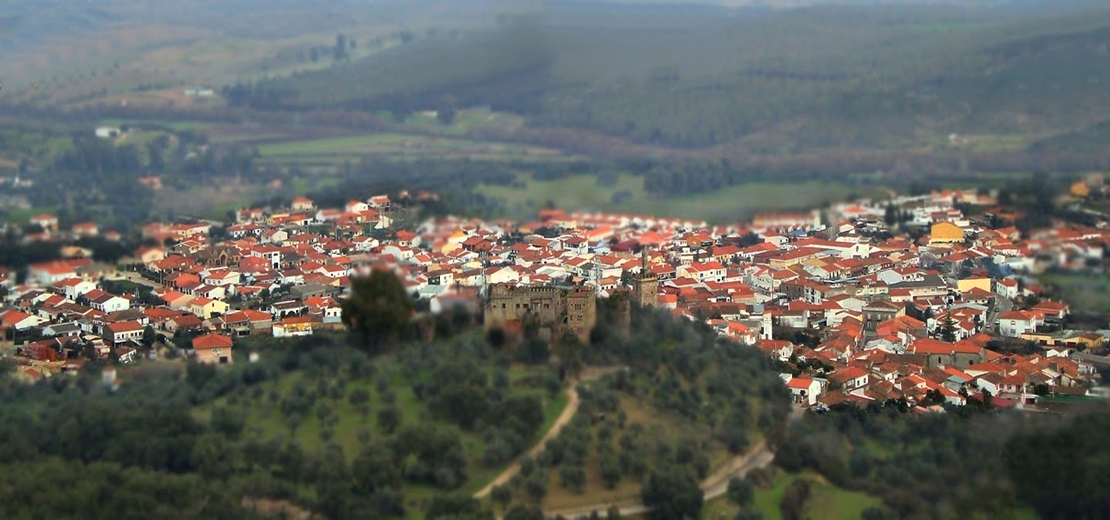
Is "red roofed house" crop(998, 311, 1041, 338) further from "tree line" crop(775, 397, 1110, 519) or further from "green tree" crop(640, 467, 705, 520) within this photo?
"green tree" crop(640, 467, 705, 520)

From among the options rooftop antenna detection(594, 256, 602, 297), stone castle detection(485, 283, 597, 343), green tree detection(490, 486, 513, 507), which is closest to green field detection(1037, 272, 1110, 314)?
rooftop antenna detection(594, 256, 602, 297)

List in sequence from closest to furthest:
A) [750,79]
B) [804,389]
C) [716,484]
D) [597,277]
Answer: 1. [716,484]
2. [804,389]
3. [597,277]
4. [750,79]

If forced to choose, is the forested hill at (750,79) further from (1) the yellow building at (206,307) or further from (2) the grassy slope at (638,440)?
(2) the grassy slope at (638,440)

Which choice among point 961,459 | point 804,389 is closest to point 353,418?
point 804,389

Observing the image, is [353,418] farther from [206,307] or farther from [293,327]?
[206,307]

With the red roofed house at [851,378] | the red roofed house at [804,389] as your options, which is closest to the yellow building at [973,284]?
the red roofed house at [851,378]

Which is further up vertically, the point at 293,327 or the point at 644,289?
the point at 644,289
